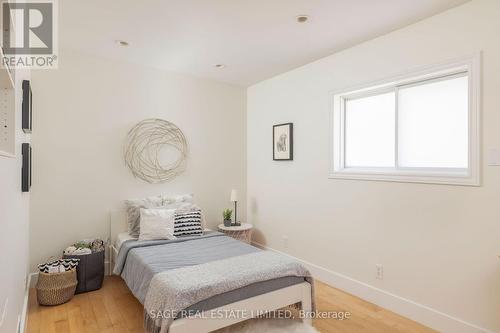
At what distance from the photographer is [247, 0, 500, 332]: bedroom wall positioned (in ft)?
6.91

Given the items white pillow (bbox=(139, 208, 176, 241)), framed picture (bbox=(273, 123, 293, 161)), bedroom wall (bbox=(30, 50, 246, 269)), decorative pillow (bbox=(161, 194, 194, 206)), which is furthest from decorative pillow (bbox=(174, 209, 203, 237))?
framed picture (bbox=(273, 123, 293, 161))

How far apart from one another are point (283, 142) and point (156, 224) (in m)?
1.85

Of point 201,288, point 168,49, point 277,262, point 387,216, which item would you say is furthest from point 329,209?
point 168,49

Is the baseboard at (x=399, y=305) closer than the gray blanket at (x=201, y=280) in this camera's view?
No

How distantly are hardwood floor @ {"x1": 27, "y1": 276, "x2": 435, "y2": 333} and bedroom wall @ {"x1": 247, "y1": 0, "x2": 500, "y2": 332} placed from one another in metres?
0.18

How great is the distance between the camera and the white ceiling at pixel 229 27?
88.9 inches

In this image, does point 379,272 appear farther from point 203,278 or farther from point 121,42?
point 121,42

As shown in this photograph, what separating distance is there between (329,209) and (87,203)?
Answer: 2686 millimetres

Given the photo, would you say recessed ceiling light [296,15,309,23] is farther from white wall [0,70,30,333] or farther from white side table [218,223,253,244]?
white side table [218,223,253,244]

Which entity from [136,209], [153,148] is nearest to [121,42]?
[153,148]

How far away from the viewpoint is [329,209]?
3.25 meters

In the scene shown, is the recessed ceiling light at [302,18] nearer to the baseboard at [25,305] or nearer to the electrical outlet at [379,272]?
the electrical outlet at [379,272]

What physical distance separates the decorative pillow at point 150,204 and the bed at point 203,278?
0.15 m

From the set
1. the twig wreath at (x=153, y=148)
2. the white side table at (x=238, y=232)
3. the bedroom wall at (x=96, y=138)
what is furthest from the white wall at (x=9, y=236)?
the white side table at (x=238, y=232)
